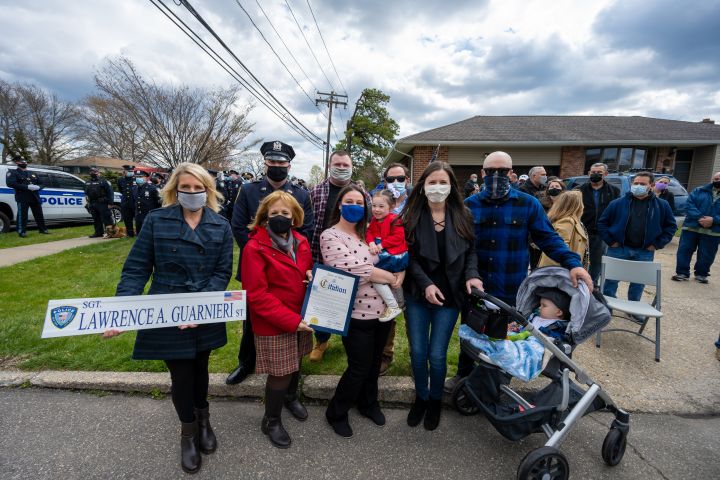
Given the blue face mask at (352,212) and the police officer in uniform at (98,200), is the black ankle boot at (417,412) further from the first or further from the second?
the police officer in uniform at (98,200)

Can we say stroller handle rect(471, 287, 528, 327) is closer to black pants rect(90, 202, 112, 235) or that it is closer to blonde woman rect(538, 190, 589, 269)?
blonde woman rect(538, 190, 589, 269)

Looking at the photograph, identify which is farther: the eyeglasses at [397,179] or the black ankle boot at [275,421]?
the eyeglasses at [397,179]

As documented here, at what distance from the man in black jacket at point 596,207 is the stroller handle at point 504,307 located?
4228 millimetres

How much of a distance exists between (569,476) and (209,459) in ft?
7.99

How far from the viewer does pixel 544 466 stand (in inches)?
77.1

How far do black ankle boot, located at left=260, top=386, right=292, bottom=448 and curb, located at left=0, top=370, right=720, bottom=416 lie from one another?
0.51 metres

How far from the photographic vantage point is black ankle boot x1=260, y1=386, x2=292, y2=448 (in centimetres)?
234

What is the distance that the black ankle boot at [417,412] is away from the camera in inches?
101

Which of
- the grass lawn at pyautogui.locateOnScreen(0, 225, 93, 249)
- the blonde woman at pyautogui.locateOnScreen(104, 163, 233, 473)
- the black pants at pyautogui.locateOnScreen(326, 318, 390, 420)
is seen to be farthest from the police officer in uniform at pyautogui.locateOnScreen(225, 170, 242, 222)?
the black pants at pyautogui.locateOnScreen(326, 318, 390, 420)

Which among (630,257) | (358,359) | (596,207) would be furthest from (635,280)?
(358,359)

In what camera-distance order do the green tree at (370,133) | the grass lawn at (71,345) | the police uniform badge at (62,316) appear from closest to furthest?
the police uniform badge at (62,316) → the grass lawn at (71,345) → the green tree at (370,133)

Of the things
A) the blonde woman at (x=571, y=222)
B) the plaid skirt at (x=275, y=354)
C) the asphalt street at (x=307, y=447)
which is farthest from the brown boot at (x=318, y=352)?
the blonde woman at (x=571, y=222)

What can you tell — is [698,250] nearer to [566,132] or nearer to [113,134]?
[566,132]

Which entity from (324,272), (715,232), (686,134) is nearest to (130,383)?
(324,272)
